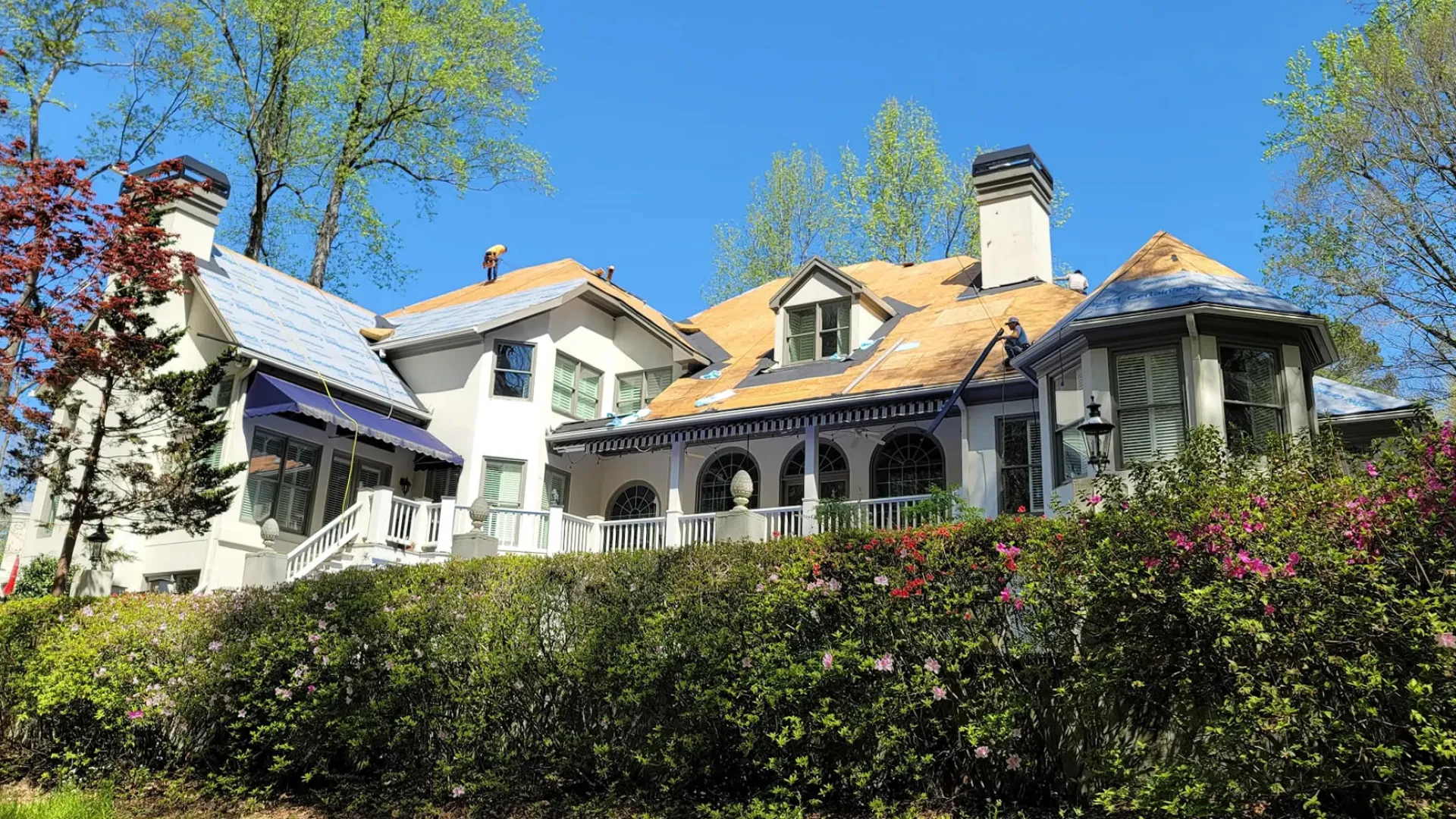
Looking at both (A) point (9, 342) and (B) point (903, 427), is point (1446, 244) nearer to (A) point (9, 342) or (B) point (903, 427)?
(B) point (903, 427)

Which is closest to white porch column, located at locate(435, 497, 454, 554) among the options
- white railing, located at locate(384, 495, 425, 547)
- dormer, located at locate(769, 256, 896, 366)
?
white railing, located at locate(384, 495, 425, 547)

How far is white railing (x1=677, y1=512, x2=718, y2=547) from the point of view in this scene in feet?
55.0

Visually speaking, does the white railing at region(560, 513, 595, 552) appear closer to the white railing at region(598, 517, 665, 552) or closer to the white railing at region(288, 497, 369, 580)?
the white railing at region(598, 517, 665, 552)

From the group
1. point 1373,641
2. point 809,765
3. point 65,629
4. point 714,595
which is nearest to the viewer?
point 1373,641

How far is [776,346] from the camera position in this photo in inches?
812

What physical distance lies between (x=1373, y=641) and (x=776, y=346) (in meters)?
15.0

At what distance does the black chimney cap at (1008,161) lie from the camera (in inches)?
834

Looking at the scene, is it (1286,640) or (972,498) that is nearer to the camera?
(1286,640)

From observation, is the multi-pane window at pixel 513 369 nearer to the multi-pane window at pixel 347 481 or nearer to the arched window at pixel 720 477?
the multi-pane window at pixel 347 481

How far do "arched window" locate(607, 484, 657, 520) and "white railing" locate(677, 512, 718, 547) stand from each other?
159 inches

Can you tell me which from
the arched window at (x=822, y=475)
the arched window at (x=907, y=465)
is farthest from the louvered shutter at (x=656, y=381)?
the arched window at (x=907, y=465)

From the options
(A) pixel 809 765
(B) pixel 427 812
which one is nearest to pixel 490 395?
(B) pixel 427 812

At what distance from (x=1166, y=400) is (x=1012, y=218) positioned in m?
8.40

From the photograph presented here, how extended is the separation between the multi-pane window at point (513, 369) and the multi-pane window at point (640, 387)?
85.5 inches
